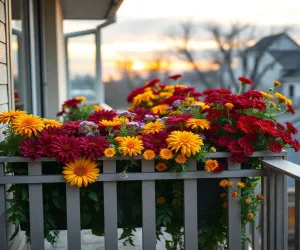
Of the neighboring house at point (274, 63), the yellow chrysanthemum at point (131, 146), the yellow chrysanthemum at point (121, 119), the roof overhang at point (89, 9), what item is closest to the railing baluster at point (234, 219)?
the yellow chrysanthemum at point (131, 146)

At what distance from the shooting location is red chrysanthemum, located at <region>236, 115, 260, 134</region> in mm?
1599

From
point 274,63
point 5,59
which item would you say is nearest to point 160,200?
point 5,59

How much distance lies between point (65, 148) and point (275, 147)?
0.82 meters

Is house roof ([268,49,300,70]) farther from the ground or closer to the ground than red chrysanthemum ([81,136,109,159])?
farther from the ground

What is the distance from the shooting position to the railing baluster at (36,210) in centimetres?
160

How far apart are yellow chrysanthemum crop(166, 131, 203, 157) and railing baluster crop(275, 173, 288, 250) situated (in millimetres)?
344

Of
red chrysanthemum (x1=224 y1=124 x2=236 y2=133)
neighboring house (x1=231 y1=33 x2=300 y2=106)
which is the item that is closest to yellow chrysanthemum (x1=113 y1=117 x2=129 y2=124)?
red chrysanthemum (x1=224 y1=124 x2=236 y2=133)

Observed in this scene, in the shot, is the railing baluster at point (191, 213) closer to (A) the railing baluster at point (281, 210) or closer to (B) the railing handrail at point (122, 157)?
(B) the railing handrail at point (122, 157)

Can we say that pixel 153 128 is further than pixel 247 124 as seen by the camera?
Yes

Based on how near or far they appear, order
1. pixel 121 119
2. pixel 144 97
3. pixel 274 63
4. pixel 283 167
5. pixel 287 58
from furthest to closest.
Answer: pixel 274 63 < pixel 287 58 < pixel 144 97 < pixel 121 119 < pixel 283 167

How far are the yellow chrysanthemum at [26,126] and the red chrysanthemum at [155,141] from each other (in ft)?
1.39

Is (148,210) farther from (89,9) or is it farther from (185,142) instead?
(89,9)

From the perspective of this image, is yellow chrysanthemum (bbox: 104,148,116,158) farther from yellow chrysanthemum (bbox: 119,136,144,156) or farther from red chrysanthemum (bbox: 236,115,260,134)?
red chrysanthemum (bbox: 236,115,260,134)

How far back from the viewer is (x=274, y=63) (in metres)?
18.0
